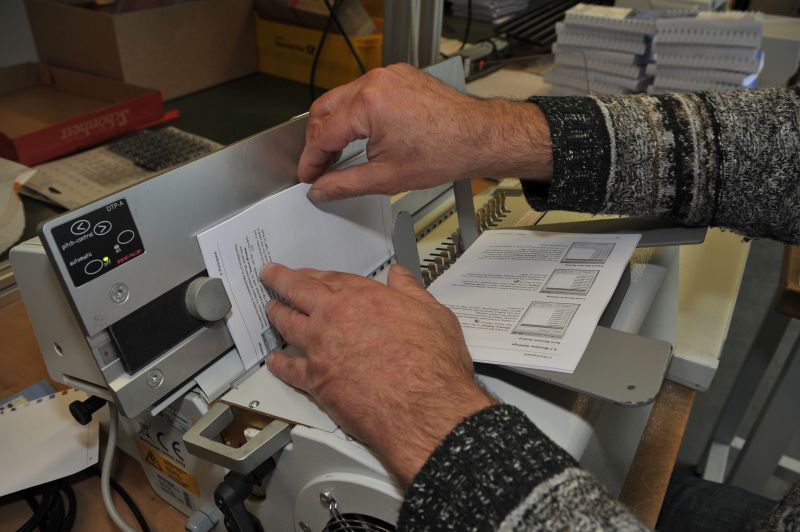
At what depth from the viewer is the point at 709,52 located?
1.46 metres

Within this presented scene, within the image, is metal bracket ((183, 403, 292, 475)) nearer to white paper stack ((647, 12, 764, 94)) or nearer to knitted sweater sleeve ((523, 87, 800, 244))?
knitted sweater sleeve ((523, 87, 800, 244))

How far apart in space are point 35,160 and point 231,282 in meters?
0.88

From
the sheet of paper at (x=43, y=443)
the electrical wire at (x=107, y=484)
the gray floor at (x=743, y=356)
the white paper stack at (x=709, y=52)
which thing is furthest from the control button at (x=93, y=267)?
the white paper stack at (x=709, y=52)

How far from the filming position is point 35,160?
1.22 meters

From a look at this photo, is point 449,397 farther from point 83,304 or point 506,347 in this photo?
point 83,304

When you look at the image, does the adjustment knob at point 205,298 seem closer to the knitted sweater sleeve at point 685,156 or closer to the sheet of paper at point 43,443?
the sheet of paper at point 43,443

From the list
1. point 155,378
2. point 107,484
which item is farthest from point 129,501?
point 155,378

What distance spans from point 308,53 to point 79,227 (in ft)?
4.31

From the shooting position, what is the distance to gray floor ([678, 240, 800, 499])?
1.72 m

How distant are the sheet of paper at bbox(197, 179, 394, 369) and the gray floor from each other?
1035 mm

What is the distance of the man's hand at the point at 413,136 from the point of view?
2.15ft

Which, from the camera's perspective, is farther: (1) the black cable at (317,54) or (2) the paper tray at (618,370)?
(1) the black cable at (317,54)

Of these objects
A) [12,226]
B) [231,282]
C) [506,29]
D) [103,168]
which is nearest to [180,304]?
[231,282]

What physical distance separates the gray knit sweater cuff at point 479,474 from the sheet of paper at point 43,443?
17.7 inches
